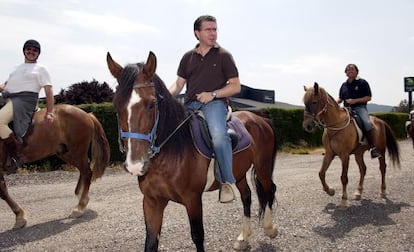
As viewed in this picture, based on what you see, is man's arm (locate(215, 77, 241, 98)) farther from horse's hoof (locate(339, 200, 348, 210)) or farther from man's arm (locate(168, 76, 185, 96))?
horse's hoof (locate(339, 200, 348, 210))

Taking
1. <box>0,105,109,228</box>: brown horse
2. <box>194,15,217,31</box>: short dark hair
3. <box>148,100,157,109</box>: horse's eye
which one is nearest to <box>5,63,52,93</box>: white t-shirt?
<box>0,105,109,228</box>: brown horse

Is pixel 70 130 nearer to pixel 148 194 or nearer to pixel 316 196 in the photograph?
pixel 148 194

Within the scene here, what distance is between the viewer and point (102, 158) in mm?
8117

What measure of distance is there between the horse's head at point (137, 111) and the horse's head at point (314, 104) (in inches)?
209

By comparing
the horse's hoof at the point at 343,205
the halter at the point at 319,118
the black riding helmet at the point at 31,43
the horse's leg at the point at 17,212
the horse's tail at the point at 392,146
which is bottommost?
the horse's hoof at the point at 343,205

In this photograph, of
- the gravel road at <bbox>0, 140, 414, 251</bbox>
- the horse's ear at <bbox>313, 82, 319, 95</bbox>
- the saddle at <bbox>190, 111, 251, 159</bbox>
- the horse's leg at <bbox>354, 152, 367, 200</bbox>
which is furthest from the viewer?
the horse's leg at <bbox>354, 152, 367, 200</bbox>

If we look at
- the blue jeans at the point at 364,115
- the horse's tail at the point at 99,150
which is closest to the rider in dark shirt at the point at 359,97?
the blue jeans at the point at 364,115

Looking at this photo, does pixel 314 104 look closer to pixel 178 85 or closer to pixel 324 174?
pixel 324 174

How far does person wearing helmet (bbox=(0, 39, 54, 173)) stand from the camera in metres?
6.81

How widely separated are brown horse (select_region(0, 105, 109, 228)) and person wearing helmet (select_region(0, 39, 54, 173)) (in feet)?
0.51

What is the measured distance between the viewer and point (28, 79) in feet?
22.6

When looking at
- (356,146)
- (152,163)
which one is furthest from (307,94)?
(152,163)

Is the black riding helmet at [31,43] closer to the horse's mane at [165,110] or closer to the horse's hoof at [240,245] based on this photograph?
the horse's mane at [165,110]

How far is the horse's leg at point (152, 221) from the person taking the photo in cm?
398
